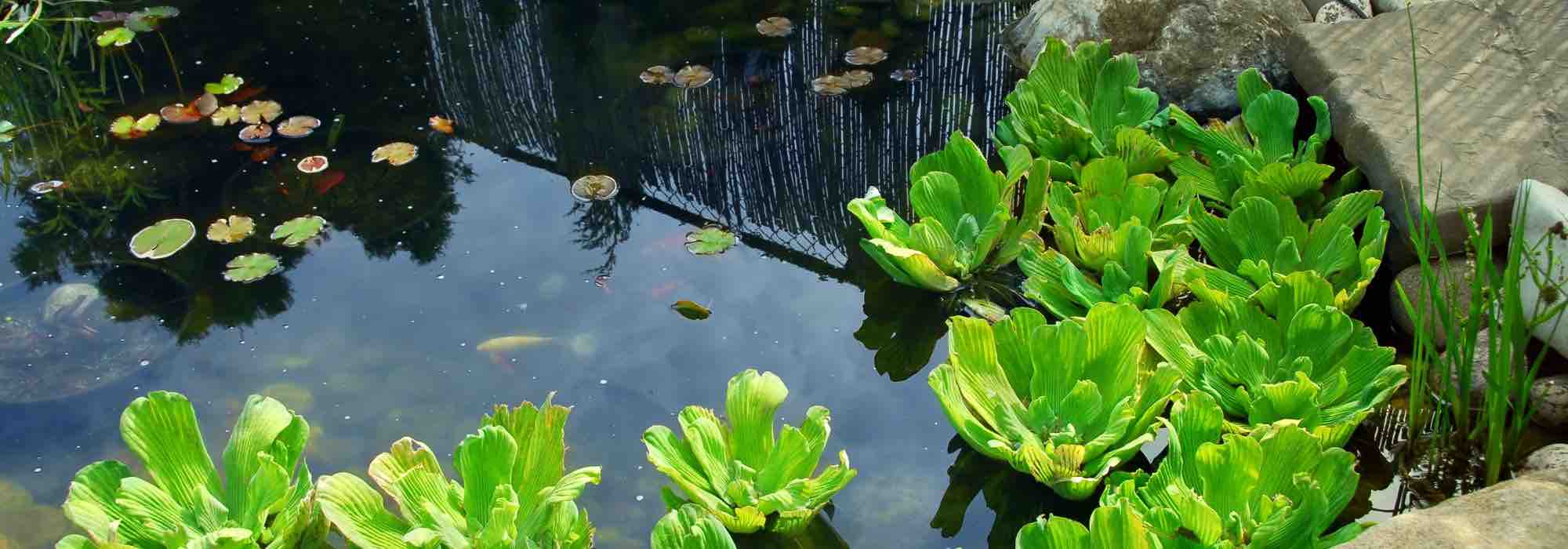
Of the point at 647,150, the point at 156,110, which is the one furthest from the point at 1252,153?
the point at 156,110

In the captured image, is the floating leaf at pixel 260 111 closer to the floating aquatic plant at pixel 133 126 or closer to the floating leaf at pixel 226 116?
the floating leaf at pixel 226 116

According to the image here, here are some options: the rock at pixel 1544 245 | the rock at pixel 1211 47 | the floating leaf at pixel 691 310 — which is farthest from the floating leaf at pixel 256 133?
the rock at pixel 1544 245

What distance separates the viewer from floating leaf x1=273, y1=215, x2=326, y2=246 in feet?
8.65

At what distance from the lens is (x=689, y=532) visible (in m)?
1.74

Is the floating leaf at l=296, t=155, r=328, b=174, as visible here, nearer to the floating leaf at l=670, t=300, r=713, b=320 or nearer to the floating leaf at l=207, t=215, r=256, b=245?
the floating leaf at l=207, t=215, r=256, b=245

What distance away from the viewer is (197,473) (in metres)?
1.88

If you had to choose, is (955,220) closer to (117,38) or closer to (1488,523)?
(1488,523)

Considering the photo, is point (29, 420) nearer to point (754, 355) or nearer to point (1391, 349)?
point (754, 355)

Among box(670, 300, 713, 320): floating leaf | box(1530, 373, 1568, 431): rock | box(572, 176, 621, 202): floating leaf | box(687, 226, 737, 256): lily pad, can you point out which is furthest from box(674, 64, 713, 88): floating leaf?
box(1530, 373, 1568, 431): rock

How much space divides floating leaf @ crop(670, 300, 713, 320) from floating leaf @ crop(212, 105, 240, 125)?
1.32 metres

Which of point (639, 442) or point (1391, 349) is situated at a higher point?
point (1391, 349)

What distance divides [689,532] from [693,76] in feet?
5.77

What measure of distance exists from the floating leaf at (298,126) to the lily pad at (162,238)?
1.31 feet

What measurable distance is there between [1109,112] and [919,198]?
57 centimetres
